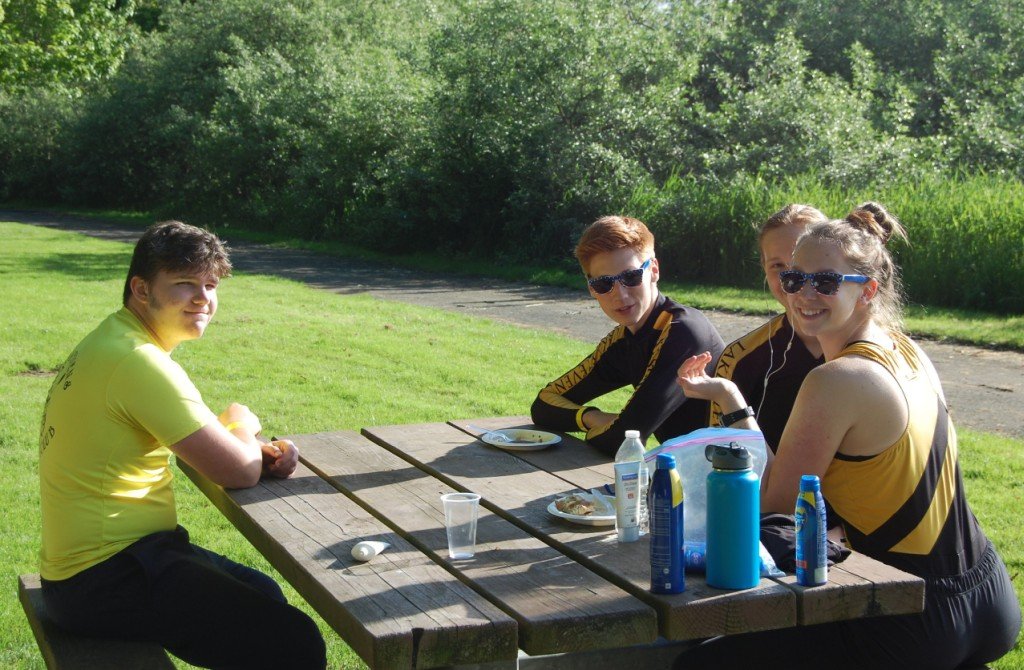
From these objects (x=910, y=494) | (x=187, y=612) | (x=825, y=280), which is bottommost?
(x=187, y=612)

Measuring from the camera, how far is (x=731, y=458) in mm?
2412

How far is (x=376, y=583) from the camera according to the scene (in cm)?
267

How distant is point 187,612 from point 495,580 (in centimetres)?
96

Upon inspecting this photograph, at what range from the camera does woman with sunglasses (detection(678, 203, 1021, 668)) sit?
2834mm

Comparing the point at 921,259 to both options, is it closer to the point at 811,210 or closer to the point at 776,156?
the point at 776,156

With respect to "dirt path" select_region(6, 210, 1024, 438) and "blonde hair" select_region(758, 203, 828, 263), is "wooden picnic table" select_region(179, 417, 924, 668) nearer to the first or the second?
"blonde hair" select_region(758, 203, 828, 263)

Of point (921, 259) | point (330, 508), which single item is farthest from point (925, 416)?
point (921, 259)

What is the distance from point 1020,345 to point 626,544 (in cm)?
930

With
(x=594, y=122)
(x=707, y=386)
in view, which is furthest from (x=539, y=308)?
(x=707, y=386)

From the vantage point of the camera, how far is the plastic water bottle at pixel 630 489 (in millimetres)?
2869

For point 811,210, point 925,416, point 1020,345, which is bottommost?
point 1020,345

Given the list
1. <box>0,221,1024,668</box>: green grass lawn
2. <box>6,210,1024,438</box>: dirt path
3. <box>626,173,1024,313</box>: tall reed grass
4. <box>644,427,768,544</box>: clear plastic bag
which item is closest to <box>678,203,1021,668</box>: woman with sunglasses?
<box>644,427,768,544</box>: clear plastic bag

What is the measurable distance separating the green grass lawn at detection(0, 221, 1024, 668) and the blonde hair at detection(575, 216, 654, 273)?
1.79m

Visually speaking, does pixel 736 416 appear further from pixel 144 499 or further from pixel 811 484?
pixel 144 499
